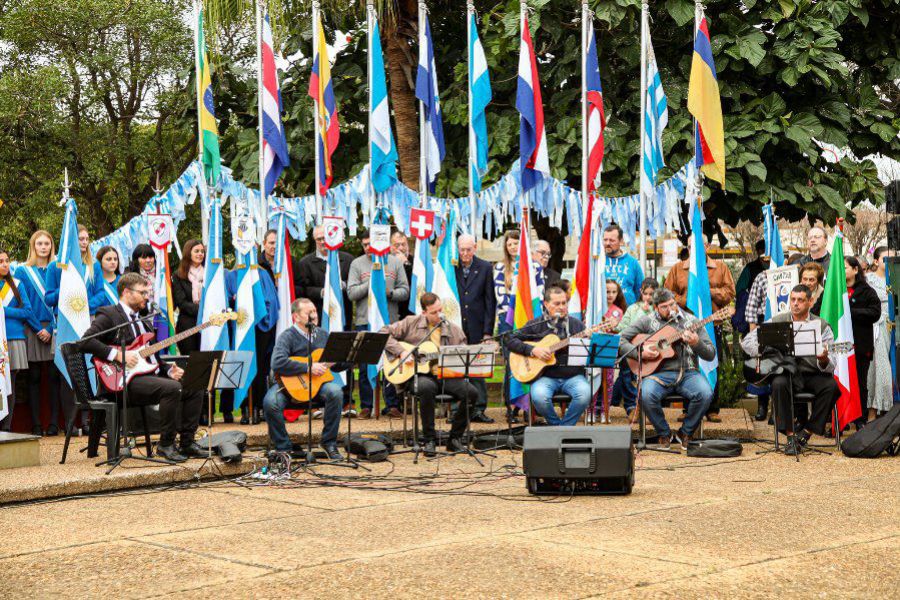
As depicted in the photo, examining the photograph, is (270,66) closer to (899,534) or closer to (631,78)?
(631,78)

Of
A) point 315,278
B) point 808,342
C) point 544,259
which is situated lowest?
point 808,342

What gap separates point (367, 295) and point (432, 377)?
2.00 metres

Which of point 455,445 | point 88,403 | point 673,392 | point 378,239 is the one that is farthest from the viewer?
point 378,239

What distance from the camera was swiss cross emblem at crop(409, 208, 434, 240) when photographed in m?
13.3

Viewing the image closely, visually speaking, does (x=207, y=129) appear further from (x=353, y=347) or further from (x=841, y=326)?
(x=841, y=326)

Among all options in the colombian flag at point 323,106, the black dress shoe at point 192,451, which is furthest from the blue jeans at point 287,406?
the colombian flag at point 323,106

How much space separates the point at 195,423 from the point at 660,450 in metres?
4.52

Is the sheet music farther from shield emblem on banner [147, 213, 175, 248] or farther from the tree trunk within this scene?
the tree trunk

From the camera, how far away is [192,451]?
10578 millimetres

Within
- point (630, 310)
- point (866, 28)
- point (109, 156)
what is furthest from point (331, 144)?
point (109, 156)

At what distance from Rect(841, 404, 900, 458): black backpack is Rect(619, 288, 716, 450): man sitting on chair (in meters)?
1.41

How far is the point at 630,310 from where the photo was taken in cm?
1244

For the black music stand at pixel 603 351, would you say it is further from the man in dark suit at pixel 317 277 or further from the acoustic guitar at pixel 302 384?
the man in dark suit at pixel 317 277

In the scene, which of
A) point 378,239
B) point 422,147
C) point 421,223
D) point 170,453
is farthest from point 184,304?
point 422,147
